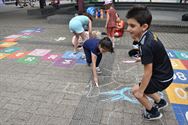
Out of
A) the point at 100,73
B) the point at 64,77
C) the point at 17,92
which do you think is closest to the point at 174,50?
the point at 100,73

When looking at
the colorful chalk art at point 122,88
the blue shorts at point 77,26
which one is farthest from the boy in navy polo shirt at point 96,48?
the blue shorts at point 77,26

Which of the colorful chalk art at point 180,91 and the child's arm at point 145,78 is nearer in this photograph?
the child's arm at point 145,78

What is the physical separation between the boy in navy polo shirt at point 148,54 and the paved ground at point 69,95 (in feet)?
1.82

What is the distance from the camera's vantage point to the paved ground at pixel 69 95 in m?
2.95

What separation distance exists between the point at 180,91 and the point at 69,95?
2.01 meters

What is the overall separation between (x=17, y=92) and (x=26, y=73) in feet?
2.88

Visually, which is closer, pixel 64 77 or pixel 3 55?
pixel 64 77

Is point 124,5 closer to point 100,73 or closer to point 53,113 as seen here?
point 100,73

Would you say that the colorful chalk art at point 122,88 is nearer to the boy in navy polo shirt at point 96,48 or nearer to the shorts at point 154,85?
the boy in navy polo shirt at point 96,48

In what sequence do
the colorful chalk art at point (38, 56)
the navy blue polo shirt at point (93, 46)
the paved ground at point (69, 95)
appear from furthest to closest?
the colorful chalk art at point (38, 56)
the navy blue polo shirt at point (93, 46)
the paved ground at point (69, 95)

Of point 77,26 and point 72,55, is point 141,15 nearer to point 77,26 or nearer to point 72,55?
point 77,26

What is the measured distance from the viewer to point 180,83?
402 cm

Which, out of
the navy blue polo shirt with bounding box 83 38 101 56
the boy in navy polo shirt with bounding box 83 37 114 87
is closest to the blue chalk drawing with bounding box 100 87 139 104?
the boy in navy polo shirt with bounding box 83 37 114 87

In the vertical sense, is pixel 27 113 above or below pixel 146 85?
below
